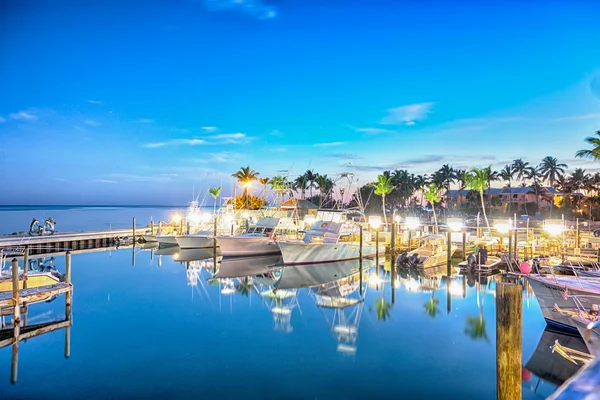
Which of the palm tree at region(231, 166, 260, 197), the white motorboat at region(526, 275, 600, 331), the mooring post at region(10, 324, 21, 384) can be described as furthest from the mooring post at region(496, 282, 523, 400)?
the palm tree at region(231, 166, 260, 197)

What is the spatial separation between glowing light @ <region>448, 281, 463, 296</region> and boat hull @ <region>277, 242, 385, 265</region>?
10555 millimetres

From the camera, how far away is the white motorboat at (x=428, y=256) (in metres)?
32.1

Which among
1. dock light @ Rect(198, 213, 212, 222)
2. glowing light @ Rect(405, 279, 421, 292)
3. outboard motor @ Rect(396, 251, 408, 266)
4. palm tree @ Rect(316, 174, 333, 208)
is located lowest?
glowing light @ Rect(405, 279, 421, 292)

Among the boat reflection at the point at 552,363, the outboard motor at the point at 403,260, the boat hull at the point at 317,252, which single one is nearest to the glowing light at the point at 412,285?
the outboard motor at the point at 403,260

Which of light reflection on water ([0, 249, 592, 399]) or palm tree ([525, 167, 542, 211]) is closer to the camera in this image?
light reflection on water ([0, 249, 592, 399])

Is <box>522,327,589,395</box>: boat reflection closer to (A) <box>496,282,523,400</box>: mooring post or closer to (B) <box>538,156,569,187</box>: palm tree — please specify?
(A) <box>496,282,523,400</box>: mooring post

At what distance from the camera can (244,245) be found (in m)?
39.1

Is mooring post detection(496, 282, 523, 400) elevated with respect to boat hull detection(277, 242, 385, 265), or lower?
elevated

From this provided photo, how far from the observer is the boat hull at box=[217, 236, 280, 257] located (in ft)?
126

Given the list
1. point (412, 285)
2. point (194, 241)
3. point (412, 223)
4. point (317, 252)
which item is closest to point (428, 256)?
point (412, 285)

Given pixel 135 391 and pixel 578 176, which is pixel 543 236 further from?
pixel 578 176

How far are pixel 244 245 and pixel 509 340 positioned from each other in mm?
32813

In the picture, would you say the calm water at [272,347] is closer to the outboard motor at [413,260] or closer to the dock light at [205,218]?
the outboard motor at [413,260]

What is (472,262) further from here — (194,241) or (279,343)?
(194,241)
